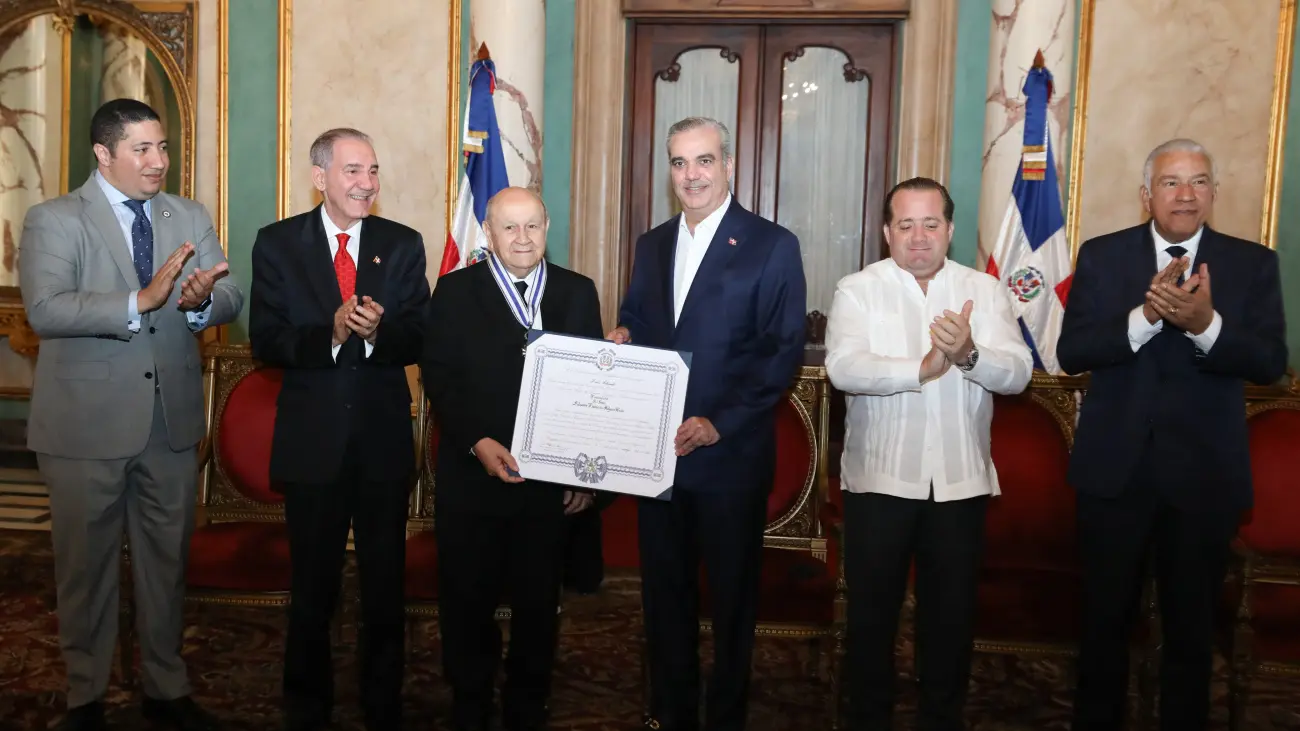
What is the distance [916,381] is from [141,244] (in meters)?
2.22

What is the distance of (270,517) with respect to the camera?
3.73 metres

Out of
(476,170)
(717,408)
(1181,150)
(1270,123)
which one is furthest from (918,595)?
(1270,123)

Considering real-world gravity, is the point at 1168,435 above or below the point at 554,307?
below

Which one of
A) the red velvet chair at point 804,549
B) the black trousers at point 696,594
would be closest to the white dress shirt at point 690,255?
the black trousers at point 696,594

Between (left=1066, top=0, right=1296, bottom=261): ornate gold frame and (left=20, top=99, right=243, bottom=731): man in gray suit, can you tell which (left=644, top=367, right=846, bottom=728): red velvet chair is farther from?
(left=1066, top=0, right=1296, bottom=261): ornate gold frame

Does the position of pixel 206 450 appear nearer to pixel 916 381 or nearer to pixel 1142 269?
pixel 916 381

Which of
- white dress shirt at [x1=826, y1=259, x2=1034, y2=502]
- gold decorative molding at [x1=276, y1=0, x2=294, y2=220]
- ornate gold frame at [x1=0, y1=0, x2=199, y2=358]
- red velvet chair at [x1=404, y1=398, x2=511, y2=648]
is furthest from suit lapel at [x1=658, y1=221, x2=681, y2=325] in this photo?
ornate gold frame at [x1=0, y1=0, x2=199, y2=358]

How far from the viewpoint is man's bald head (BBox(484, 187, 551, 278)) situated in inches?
108

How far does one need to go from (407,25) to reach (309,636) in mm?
4034

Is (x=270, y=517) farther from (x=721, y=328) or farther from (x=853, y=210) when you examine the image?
(x=853, y=210)

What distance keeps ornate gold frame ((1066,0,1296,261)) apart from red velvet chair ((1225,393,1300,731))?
2.06 meters

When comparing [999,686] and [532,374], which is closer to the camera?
[532,374]

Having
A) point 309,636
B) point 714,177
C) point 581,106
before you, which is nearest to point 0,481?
point 581,106

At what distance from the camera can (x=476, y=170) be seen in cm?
515
